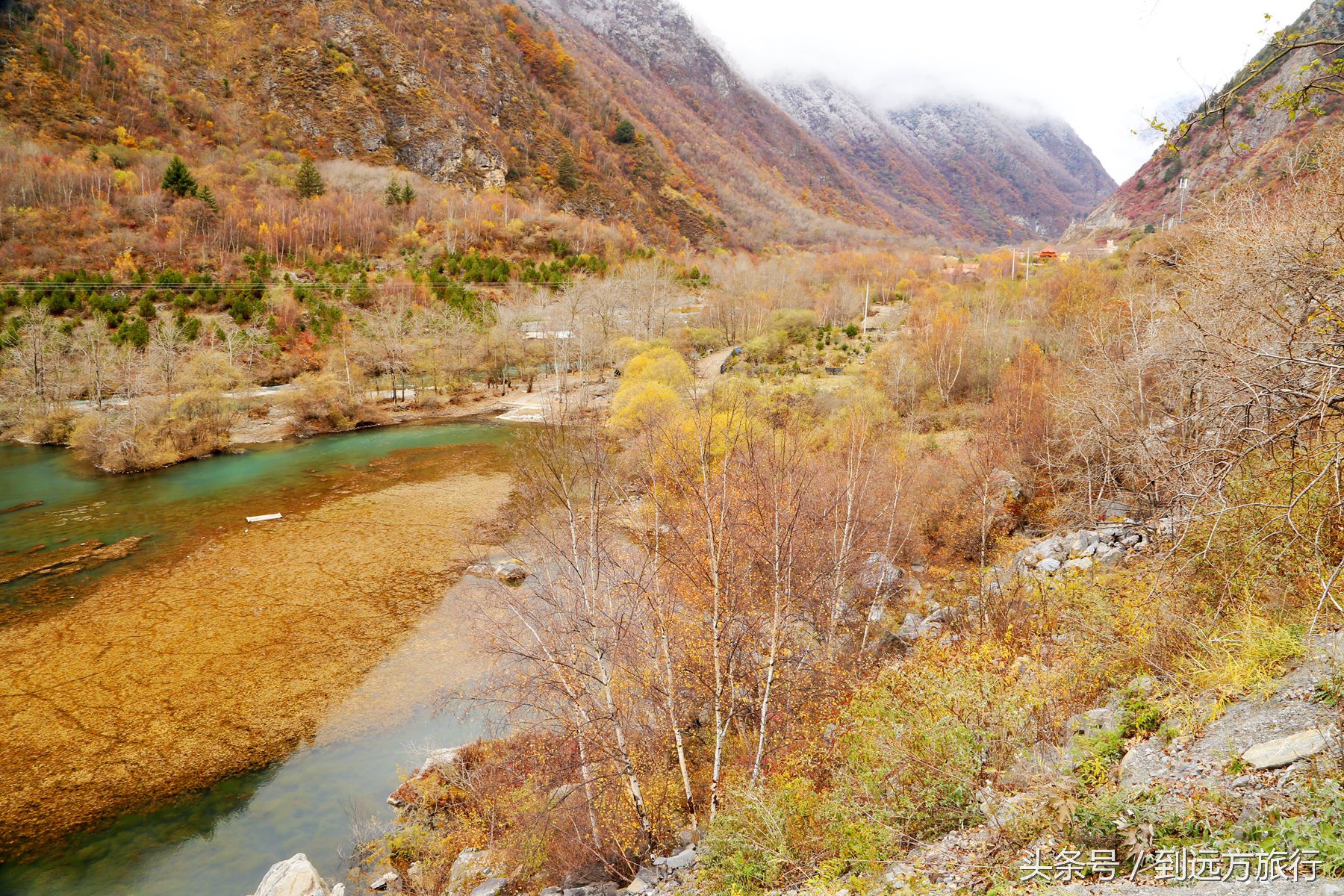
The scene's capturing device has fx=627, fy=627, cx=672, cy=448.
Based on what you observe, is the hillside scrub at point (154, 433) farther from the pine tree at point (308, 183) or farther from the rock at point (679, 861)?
the pine tree at point (308, 183)

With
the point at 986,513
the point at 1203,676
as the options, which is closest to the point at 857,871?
the point at 1203,676

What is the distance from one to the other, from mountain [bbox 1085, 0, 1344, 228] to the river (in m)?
14.9

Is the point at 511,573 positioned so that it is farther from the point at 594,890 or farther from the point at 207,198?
the point at 207,198

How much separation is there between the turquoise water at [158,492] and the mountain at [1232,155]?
28385 millimetres

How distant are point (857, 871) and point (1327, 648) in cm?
454

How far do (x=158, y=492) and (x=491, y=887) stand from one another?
30592 mm

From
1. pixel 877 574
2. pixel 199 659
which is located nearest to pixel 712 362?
pixel 877 574

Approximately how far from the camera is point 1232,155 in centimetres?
867

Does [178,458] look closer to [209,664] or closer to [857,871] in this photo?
[209,664]

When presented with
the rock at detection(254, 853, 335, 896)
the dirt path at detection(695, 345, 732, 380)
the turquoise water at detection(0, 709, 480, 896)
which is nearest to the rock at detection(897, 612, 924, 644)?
the turquoise water at detection(0, 709, 480, 896)

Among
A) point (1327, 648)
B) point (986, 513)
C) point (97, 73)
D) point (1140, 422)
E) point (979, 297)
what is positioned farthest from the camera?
point (97, 73)

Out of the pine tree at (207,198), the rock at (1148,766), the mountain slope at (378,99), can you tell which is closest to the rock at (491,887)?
the rock at (1148,766)

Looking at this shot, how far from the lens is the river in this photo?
10922 mm

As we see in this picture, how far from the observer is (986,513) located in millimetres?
19734
